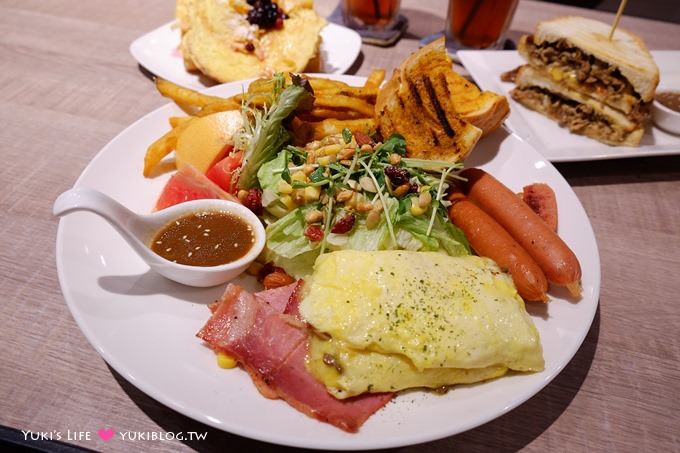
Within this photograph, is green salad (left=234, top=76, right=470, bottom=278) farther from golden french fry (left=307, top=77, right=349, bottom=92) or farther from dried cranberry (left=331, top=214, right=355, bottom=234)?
golden french fry (left=307, top=77, right=349, bottom=92)

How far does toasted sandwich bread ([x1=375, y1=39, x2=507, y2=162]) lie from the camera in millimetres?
2842

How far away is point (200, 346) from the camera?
196 cm

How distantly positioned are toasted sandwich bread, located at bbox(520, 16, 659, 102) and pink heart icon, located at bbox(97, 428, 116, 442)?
395 cm

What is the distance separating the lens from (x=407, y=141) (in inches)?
115

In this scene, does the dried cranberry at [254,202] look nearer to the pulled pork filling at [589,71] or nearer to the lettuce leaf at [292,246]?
the lettuce leaf at [292,246]

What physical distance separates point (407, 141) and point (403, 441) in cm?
187

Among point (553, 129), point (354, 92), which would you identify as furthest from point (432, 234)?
point (553, 129)

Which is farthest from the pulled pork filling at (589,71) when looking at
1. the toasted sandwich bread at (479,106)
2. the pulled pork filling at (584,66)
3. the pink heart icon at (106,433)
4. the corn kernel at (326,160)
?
the pink heart icon at (106,433)

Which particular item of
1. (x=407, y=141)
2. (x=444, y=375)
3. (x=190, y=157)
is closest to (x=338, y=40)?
(x=407, y=141)

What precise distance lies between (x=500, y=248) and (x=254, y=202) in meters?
1.37

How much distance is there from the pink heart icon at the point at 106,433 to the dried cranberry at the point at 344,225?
4.36ft

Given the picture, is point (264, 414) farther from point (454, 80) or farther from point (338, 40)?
point (338, 40)

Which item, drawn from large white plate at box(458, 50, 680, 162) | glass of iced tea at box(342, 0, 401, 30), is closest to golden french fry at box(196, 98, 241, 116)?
large white plate at box(458, 50, 680, 162)

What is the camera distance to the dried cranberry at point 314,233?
93.9 inches
